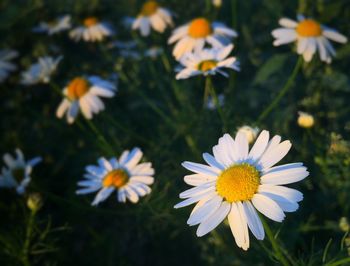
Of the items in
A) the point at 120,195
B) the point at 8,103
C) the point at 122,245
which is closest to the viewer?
the point at 120,195

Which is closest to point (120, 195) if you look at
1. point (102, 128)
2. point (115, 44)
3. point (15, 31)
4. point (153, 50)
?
point (102, 128)

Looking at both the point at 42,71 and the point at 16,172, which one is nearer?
the point at 16,172

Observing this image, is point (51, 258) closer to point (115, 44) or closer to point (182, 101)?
point (182, 101)

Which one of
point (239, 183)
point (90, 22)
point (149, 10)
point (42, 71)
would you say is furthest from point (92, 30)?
point (239, 183)

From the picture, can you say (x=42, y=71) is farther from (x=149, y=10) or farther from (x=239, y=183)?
(x=239, y=183)

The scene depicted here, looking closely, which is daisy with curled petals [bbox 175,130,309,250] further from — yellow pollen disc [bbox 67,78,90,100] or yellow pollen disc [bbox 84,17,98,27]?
yellow pollen disc [bbox 84,17,98,27]

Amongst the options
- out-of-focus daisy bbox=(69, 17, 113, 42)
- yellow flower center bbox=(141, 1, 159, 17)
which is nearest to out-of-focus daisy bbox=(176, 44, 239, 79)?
yellow flower center bbox=(141, 1, 159, 17)
